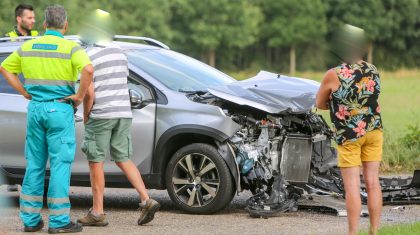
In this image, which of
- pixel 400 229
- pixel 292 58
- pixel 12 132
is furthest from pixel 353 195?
pixel 292 58

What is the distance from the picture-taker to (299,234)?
870 cm

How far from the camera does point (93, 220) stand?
9.30 metres

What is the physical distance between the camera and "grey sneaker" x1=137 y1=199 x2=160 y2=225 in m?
9.18

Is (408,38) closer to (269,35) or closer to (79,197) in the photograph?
(269,35)

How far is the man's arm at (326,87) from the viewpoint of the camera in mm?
7770

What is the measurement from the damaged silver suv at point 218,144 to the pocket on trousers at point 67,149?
1.27 m

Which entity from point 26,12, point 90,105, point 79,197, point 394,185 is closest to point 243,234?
point 90,105

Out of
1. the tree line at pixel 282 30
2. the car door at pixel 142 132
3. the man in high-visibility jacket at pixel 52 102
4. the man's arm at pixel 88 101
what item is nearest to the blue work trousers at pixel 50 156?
the man in high-visibility jacket at pixel 52 102

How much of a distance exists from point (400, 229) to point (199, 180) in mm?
2405

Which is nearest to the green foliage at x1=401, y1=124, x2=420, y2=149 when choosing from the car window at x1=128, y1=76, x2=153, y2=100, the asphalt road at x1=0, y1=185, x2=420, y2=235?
→ the asphalt road at x1=0, y1=185, x2=420, y2=235

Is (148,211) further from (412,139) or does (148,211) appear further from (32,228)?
(412,139)

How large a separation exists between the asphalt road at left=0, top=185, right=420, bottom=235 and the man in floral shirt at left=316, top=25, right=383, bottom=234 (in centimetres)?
98

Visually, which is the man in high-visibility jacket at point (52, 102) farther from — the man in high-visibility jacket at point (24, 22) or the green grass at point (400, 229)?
the man in high-visibility jacket at point (24, 22)

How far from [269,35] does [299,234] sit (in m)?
93.4
